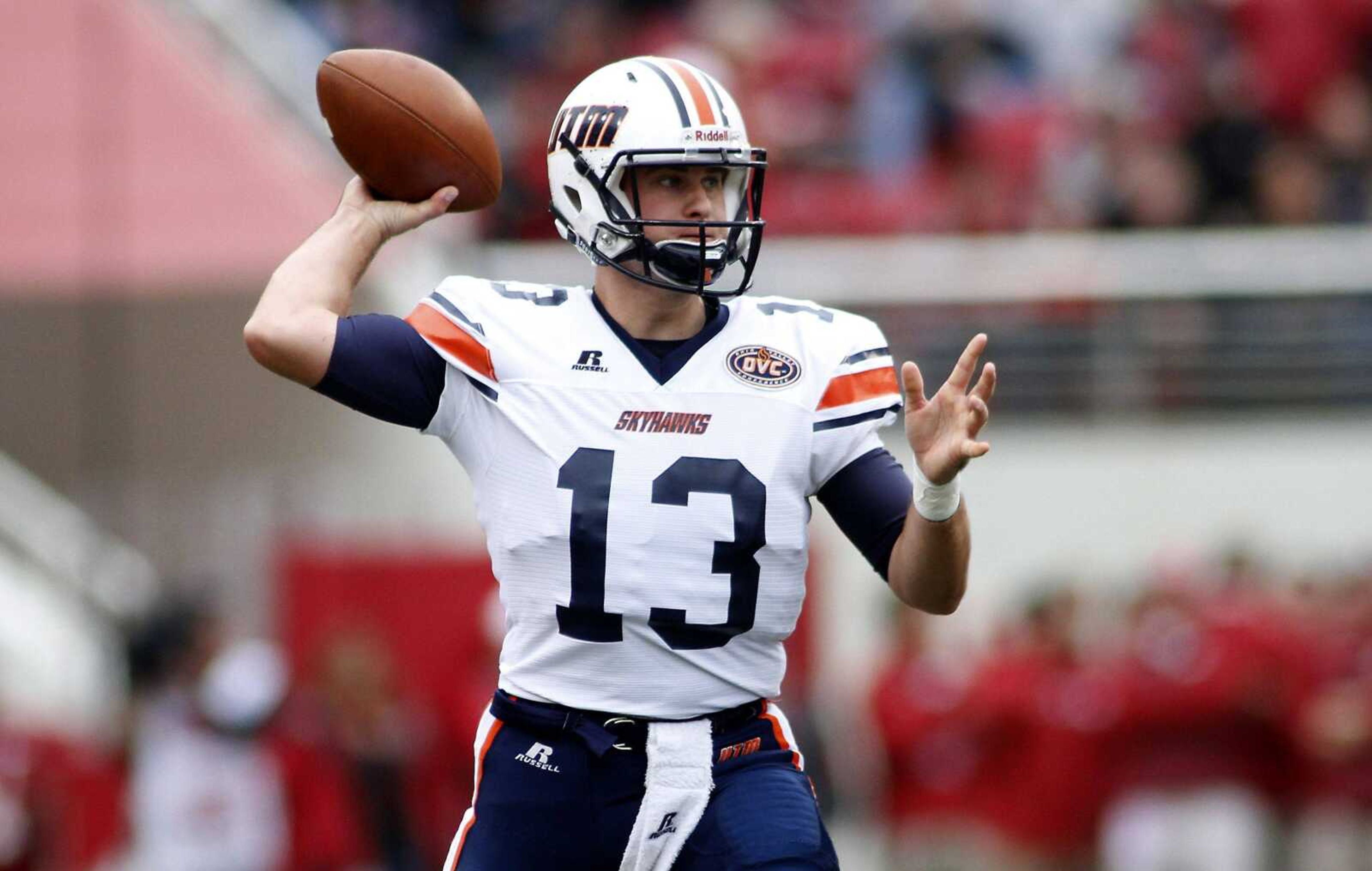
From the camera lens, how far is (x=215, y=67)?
1212 cm

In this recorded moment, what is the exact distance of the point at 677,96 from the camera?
4145 mm

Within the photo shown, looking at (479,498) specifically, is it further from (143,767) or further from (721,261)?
(143,767)

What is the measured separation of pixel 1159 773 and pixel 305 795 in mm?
3563

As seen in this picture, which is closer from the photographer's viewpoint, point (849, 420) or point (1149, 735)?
point (849, 420)

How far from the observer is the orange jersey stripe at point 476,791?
4035mm

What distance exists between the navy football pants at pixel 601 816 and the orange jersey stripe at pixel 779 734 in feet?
0.34

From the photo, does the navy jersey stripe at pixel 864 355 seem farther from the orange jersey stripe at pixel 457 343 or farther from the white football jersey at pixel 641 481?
the orange jersey stripe at pixel 457 343

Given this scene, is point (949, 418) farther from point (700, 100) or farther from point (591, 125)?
point (591, 125)

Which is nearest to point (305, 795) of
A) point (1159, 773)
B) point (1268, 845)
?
point (1159, 773)

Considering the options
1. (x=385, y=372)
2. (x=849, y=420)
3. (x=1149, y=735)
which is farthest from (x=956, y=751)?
(x=385, y=372)

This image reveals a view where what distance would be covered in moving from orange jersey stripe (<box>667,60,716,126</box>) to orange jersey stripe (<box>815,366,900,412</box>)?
1.70 feet

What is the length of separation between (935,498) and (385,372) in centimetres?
97

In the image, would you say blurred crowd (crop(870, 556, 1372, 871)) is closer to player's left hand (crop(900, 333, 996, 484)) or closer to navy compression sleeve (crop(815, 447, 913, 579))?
navy compression sleeve (crop(815, 447, 913, 579))

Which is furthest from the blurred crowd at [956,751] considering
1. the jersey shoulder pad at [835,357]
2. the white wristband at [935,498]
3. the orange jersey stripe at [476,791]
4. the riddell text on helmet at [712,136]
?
the white wristband at [935,498]
